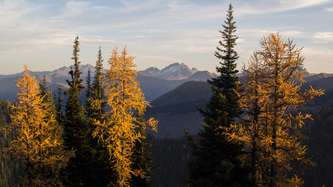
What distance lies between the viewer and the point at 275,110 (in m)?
16.7

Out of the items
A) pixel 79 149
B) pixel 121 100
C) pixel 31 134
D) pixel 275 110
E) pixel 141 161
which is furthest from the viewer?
pixel 79 149

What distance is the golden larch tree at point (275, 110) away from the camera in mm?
16266

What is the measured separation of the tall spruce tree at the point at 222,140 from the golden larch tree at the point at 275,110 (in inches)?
68.5

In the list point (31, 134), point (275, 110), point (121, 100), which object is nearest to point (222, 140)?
point (275, 110)

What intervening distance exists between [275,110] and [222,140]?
5.04 metres

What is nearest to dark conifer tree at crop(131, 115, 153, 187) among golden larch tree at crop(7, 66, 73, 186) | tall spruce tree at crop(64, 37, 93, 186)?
tall spruce tree at crop(64, 37, 93, 186)

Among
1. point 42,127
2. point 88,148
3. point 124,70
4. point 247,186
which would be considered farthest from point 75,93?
point 247,186

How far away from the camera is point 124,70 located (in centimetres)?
1942

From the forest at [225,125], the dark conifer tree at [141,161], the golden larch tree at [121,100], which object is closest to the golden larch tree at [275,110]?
the forest at [225,125]

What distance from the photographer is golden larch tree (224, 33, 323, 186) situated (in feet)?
53.4

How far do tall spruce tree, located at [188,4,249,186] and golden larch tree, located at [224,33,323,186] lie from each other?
174cm

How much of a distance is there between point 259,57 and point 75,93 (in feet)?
73.7

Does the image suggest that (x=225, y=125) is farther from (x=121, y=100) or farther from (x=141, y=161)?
(x=141, y=161)

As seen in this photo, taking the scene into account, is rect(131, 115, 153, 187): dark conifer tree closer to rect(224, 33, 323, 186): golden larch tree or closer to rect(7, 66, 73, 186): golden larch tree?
rect(7, 66, 73, 186): golden larch tree
